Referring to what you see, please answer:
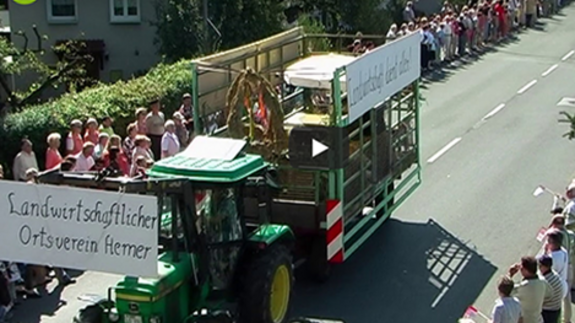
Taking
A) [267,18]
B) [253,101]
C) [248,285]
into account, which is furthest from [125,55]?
[248,285]

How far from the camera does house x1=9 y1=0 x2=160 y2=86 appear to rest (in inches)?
1289

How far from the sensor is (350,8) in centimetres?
3281

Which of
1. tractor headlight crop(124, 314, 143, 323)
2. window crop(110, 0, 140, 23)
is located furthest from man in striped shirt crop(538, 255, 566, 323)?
window crop(110, 0, 140, 23)

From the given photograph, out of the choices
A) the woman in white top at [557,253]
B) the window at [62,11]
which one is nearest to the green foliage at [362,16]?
the window at [62,11]

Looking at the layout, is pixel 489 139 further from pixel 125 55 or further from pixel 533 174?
pixel 125 55

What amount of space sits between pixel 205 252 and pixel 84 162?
518cm

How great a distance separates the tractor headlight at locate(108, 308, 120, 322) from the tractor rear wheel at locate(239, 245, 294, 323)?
1602 millimetres

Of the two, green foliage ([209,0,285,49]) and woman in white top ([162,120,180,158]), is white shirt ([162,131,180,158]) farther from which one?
green foliage ([209,0,285,49])

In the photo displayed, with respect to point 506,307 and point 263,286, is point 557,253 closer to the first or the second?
point 506,307

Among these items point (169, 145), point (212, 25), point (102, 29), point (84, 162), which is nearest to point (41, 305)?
point (84, 162)

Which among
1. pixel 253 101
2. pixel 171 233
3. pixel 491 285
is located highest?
pixel 253 101

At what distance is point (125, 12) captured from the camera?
33.2 meters

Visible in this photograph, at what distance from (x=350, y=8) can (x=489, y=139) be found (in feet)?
34.9

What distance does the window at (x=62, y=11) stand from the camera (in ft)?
108
